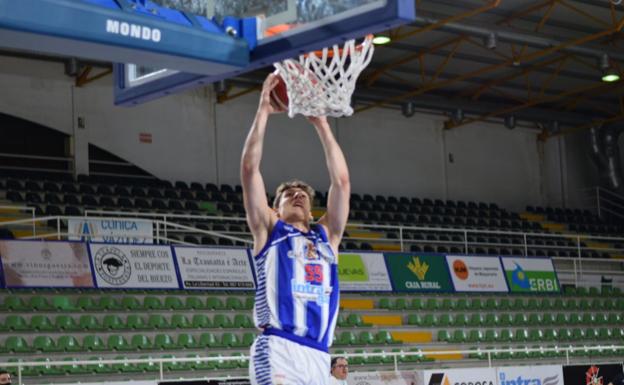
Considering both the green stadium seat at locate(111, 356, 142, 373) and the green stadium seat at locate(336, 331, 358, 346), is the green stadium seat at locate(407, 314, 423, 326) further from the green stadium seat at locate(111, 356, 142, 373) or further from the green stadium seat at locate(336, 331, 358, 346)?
the green stadium seat at locate(111, 356, 142, 373)

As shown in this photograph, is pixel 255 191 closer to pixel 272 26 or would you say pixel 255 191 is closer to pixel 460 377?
pixel 272 26

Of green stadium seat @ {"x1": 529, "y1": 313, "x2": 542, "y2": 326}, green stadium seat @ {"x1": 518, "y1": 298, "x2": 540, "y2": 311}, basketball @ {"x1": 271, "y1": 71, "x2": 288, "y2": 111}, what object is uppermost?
basketball @ {"x1": 271, "y1": 71, "x2": 288, "y2": 111}

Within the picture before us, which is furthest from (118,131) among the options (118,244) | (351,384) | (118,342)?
(351,384)

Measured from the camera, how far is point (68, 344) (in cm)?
1680

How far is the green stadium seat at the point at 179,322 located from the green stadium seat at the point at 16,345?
280 cm

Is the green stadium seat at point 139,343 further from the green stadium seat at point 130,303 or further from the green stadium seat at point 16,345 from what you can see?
the green stadium seat at point 16,345

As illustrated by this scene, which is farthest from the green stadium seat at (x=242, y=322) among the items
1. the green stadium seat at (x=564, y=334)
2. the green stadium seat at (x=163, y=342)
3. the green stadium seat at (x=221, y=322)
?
the green stadium seat at (x=564, y=334)

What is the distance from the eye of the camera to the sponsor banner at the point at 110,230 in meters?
19.1

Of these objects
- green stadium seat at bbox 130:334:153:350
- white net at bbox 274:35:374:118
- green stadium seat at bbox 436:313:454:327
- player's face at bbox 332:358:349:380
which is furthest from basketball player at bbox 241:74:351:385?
green stadium seat at bbox 436:313:454:327

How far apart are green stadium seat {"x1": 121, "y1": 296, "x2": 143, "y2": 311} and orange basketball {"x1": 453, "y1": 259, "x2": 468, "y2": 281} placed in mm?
8054

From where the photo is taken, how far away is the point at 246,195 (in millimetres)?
5840

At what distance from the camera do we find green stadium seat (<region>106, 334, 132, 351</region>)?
1727 cm

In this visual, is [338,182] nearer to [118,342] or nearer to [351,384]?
[351,384]

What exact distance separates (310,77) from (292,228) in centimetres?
100
